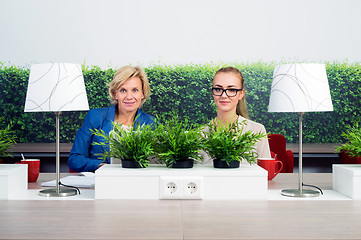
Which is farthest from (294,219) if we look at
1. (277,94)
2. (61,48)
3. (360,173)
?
(61,48)

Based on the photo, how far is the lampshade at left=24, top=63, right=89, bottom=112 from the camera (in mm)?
2074

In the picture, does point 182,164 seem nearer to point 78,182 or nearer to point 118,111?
point 78,182

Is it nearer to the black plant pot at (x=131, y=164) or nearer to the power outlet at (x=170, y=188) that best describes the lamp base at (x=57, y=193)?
the black plant pot at (x=131, y=164)

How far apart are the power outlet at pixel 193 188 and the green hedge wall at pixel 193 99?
16.2 ft

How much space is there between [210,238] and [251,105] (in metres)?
5.67

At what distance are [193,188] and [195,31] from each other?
17.1 ft

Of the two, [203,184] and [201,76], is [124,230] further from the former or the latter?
[201,76]

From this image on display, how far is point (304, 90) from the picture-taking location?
2.09 meters

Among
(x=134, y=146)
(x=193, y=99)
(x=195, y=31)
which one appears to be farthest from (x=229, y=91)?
(x=195, y=31)

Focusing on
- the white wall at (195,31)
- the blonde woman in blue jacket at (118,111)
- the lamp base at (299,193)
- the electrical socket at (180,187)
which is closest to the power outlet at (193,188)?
the electrical socket at (180,187)

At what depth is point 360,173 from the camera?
6.63 feet

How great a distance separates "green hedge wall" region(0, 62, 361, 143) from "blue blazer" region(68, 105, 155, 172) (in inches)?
125

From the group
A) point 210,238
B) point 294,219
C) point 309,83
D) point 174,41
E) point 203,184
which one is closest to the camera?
point 210,238

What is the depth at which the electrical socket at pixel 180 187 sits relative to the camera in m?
1.94
